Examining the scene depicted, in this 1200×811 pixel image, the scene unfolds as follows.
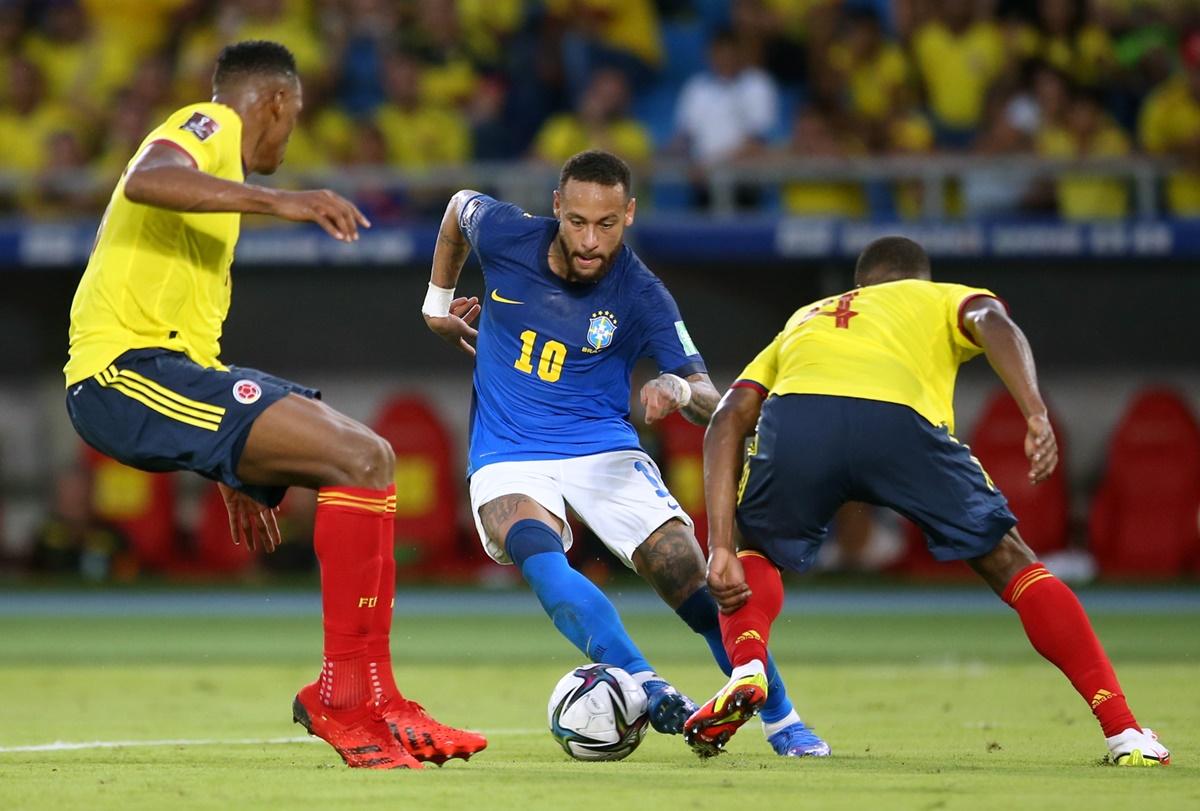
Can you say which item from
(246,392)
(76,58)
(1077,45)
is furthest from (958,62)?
(246,392)

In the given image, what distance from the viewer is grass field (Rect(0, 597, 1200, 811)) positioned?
5.12m

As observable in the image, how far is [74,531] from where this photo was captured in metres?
18.0

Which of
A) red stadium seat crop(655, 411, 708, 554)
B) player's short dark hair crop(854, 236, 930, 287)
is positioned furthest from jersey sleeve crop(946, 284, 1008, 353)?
red stadium seat crop(655, 411, 708, 554)

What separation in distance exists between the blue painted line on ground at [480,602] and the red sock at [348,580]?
8703 millimetres

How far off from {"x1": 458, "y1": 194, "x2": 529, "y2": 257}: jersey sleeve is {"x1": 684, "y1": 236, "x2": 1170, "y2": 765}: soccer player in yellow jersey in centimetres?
127

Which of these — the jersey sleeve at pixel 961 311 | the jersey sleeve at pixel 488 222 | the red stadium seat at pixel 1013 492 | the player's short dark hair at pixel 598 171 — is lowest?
the red stadium seat at pixel 1013 492

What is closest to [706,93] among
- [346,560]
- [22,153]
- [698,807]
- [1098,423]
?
[1098,423]

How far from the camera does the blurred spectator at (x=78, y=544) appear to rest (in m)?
17.9

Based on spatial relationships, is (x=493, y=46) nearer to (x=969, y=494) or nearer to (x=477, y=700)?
(x=477, y=700)

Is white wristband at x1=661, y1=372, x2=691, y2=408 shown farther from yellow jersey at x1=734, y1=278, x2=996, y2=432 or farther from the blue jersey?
the blue jersey

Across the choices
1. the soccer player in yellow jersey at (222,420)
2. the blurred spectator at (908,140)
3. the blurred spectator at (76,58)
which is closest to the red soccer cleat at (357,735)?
the soccer player in yellow jersey at (222,420)

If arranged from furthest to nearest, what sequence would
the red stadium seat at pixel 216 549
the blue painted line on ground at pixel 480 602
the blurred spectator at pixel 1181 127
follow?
the red stadium seat at pixel 216 549 → the blurred spectator at pixel 1181 127 → the blue painted line on ground at pixel 480 602

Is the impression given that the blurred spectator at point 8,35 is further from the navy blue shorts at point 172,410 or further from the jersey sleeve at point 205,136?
the navy blue shorts at point 172,410

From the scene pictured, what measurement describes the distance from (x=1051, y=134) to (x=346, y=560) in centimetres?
1161
